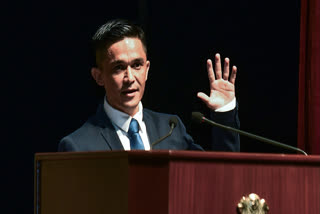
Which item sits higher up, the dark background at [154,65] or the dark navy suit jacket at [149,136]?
the dark background at [154,65]

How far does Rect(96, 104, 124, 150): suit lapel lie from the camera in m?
2.15

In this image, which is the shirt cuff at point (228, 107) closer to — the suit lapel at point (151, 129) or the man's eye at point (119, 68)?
the suit lapel at point (151, 129)

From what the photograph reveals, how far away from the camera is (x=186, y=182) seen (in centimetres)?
149

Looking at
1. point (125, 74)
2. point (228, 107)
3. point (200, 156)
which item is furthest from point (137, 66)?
point (200, 156)

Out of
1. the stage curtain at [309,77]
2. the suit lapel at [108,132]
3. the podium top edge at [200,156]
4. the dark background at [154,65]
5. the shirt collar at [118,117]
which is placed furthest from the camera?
the dark background at [154,65]

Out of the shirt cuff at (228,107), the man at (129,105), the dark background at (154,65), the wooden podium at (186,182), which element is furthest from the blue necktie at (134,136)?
the dark background at (154,65)

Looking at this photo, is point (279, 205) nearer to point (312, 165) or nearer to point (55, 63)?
point (312, 165)

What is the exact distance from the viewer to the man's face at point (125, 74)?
2295mm

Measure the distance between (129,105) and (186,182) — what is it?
32.5 inches

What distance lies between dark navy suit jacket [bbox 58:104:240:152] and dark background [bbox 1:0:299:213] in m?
0.53

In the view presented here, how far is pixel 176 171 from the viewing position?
1471 mm

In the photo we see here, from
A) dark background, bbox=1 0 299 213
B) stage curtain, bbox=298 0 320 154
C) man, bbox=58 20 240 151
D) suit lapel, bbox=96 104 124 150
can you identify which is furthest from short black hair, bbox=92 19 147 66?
stage curtain, bbox=298 0 320 154

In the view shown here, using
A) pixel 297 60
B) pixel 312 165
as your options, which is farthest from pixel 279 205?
pixel 297 60

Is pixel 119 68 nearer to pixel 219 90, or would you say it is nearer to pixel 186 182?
pixel 219 90
